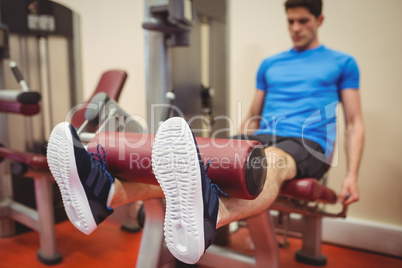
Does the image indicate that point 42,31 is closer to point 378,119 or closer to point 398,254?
point 378,119

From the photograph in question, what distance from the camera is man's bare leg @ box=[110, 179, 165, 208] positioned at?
3.16ft

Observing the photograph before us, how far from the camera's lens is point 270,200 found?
96 centimetres

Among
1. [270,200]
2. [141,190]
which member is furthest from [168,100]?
[270,200]

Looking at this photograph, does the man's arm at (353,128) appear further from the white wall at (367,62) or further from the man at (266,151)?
the white wall at (367,62)

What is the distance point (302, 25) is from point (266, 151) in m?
0.67

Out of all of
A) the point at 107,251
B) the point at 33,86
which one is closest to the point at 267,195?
the point at 107,251

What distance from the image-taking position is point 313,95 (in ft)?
4.53

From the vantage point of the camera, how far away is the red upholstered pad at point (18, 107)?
5.08 feet

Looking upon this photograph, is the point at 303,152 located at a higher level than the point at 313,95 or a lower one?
lower

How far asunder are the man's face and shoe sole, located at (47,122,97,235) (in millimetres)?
1061

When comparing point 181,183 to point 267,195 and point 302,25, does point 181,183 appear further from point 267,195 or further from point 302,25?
point 302,25

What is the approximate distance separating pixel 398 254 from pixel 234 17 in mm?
1577

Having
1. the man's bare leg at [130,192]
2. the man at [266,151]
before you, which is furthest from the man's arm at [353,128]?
the man's bare leg at [130,192]

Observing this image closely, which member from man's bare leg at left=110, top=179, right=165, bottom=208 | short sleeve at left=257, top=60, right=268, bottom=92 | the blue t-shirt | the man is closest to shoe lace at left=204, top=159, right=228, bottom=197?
the man
